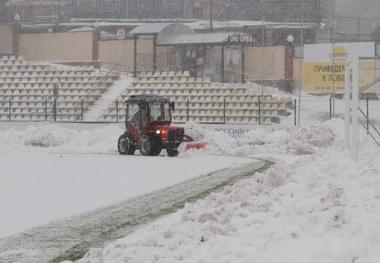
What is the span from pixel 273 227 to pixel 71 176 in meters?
10.8

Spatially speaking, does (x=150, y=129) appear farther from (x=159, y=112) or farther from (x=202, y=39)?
(x=202, y=39)

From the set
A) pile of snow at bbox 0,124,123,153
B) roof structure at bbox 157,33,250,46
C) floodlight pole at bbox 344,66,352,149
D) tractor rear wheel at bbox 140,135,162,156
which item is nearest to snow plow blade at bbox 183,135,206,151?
tractor rear wheel at bbox 140,135,162,156

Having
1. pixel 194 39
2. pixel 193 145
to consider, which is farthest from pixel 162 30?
pixel 193 145

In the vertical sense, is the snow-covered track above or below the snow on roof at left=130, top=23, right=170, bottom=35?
below

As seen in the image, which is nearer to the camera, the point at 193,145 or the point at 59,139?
the point at 193,145

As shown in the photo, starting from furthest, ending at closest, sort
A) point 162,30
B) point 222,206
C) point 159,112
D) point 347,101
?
point 162,30, point 159,112, point 347,101, point 222,206

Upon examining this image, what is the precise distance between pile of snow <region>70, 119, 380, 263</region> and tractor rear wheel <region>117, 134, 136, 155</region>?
1392 centimetres

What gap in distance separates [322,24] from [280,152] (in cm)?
3992

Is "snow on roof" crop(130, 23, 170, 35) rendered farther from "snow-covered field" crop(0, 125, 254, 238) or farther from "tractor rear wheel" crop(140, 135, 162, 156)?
"tractor rear wheel" crop(140, 135, 162, 156)

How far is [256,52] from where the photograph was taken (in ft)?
165

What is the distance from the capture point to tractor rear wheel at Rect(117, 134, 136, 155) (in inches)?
1145

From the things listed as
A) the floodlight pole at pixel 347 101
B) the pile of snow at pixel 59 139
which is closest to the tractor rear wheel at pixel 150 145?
the pile of snow at pixel 59 139

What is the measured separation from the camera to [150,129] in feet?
94.6

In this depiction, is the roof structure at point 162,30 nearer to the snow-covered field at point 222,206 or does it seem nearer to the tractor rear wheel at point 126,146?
the tractor rear wheel at point 126,146
